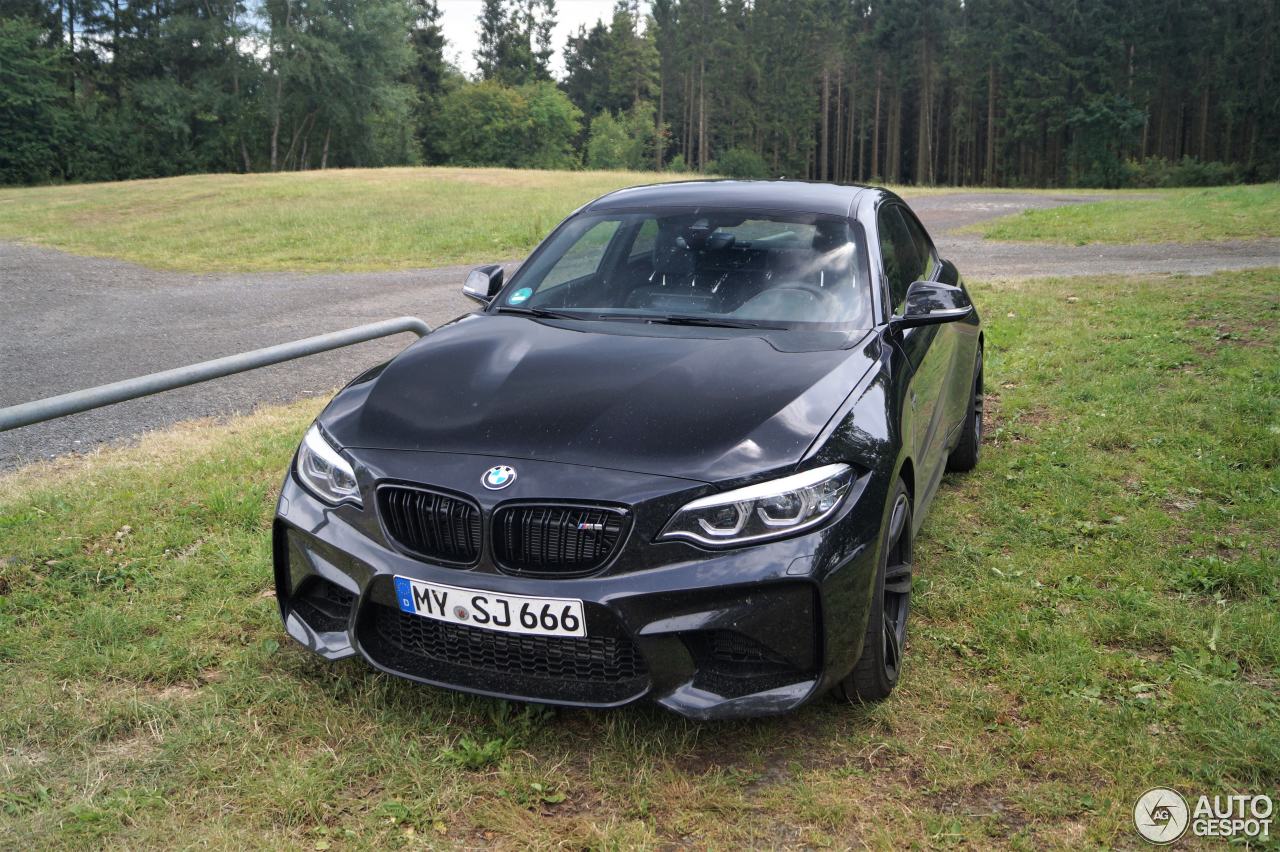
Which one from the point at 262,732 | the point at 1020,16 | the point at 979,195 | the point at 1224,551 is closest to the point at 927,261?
the point at 1224,551

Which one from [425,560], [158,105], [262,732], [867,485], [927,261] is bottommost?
[262,732]

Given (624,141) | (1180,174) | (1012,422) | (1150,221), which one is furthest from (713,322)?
(624,141)

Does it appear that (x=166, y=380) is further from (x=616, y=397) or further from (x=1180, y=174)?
(x=1180, y=174)

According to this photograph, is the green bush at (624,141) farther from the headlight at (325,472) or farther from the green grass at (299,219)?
the headlight at (325,472)

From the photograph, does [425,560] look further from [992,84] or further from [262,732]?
[992,84]

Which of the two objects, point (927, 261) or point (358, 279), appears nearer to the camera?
point (927, 261)

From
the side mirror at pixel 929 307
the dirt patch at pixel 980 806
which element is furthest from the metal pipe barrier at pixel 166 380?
the dirt patch at pixel 980 806

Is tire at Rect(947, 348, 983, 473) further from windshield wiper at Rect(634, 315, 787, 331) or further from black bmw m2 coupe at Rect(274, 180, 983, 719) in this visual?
windshield wiper at Rect(634, 315, 787, 331)

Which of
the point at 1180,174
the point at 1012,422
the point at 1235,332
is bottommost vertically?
the point at 1012,422

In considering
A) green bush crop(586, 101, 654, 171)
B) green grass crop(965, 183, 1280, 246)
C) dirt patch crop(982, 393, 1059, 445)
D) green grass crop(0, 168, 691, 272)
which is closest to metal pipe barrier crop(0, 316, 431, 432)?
dirt patch crop(982, 393, 1059, 445)

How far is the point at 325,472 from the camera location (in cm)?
316

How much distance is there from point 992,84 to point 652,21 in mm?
36626

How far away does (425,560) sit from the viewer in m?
2.85

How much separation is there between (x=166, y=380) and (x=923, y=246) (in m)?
3.68
